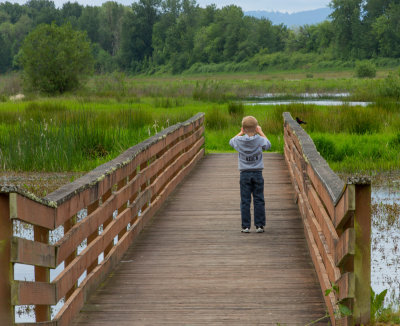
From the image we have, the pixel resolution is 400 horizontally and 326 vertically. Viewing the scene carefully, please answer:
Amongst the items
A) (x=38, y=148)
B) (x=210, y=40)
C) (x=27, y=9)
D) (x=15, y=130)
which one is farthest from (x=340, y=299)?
(x=27, y=9)

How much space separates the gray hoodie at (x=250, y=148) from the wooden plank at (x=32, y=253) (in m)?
3.42

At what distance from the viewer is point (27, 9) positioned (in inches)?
6260

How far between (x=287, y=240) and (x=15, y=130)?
1012 centimetres

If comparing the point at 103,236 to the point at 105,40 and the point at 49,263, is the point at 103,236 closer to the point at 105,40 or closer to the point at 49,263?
the point at 49,263

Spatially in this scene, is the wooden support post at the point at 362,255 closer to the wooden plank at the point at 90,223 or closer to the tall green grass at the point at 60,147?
the wooden plank at the point at 90,223

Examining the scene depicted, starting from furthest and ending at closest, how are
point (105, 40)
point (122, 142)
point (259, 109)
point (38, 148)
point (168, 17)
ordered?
point (105, 40) → point (168, 17) → point (259, 109) → point (122, 142) → point (38, 148)

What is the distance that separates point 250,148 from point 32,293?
3.82 m

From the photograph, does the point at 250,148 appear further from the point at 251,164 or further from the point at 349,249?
the point at 349,249

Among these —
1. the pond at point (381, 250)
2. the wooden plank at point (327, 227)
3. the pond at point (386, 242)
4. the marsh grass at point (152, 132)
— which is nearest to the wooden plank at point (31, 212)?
the wooden plank at point (327, 227)

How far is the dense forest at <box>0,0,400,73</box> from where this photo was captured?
10425 cm

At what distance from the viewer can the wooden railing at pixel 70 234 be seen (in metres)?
3.43

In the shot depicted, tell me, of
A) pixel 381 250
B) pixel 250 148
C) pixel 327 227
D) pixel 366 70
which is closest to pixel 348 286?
pixel 327 227

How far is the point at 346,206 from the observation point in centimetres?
393

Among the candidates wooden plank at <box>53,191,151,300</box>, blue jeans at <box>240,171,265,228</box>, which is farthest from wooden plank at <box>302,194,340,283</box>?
wooden plank at <box>53,191,151,300</box>
